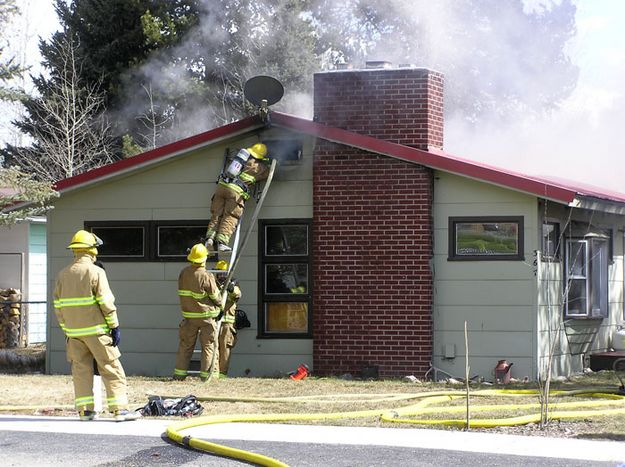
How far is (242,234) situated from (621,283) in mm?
6826

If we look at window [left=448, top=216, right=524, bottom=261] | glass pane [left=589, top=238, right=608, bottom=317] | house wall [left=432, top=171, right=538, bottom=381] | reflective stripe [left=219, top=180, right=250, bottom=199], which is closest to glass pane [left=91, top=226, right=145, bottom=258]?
reflective stripe [left=219, top=180, right=250, bottom=199]

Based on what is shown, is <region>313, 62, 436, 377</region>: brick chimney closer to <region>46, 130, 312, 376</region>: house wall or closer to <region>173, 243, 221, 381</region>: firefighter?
<region>46, 130, 312, 376</region>: house wall

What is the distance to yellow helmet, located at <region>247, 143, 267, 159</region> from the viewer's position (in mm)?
16047

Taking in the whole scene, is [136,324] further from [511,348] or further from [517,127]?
[517,127]

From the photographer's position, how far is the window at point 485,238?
610 inches

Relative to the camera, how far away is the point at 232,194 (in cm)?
1598

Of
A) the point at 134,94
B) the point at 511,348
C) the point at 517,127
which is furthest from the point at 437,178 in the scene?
the point at 517,127

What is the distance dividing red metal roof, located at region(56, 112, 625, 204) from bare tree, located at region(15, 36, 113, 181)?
14698mm

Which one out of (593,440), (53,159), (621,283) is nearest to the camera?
(593,440)

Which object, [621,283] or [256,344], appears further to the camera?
[621,283]

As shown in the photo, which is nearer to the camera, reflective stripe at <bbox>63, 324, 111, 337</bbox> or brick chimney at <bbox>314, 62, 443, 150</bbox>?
reflective stripe at <bbox>63, 324, 111, 337</bbox>

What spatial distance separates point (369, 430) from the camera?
10477mm

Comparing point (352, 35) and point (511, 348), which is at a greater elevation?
point (352, 35)

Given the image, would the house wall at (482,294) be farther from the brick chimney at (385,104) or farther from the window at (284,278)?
the window at (284,278)
